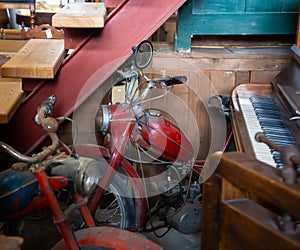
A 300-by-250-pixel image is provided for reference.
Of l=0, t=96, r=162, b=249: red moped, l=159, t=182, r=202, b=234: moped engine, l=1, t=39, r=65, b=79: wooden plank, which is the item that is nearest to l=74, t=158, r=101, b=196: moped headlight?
l=0, t=96, r=162, b=249: red moped

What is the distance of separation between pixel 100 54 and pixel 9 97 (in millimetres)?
560

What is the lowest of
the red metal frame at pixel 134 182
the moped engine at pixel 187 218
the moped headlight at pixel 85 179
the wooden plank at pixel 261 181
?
the moped engine at pixel 187 218

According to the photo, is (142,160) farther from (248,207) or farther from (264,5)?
(248,207)

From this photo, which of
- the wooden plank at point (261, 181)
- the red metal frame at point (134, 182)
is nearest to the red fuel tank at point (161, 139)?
the red metal frame at point (134, 182)

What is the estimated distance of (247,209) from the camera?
906 millimetres

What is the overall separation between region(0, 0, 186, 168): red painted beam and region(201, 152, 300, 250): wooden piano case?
162cm

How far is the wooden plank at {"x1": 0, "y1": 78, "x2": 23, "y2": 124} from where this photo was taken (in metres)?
2.28

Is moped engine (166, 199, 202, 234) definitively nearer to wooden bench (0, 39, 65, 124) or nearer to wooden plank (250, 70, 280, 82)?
wooden plank (250, 70, 280, 82)

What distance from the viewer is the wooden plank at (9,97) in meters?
2.28

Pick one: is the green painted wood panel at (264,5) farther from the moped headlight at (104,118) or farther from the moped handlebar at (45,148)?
the moped handlebar at (45,148)

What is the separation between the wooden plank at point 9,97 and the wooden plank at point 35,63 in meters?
0.17

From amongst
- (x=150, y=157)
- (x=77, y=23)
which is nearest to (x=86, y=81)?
(x=77, y=23)

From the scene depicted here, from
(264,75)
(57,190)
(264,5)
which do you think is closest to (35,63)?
(57,190)

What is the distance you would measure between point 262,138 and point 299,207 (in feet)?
1.12
